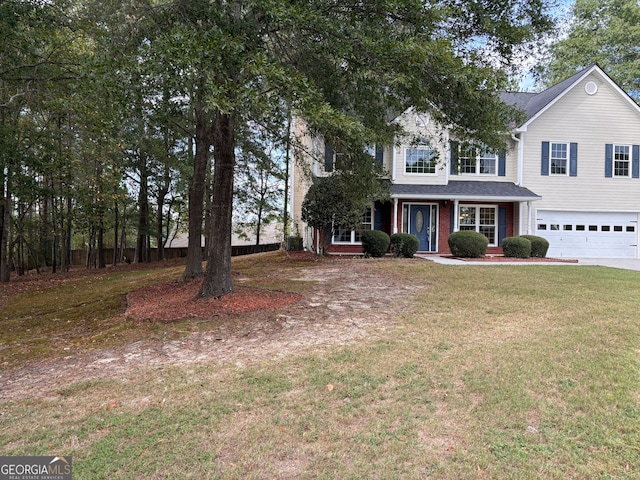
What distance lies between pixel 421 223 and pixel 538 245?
4462 mm

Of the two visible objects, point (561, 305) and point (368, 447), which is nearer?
point (368, 447)

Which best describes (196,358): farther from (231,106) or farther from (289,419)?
(231,106)

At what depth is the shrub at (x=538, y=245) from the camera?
590 inches

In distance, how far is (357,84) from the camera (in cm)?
639

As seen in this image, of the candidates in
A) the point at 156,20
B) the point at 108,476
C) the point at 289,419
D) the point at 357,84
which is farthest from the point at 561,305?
the point at 156,20

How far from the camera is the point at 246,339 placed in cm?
522

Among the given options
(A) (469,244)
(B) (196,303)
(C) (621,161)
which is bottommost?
(B) (196,303)

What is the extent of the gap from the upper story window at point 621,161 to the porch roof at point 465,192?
4036 millimetres

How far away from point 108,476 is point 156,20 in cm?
618

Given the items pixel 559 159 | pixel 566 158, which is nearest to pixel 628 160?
pixel 566 158

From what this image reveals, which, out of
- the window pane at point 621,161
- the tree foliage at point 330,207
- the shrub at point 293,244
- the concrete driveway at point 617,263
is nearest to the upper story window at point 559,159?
the window pane at point 621,161

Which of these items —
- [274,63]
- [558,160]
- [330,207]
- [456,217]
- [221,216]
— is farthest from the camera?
[558,160]

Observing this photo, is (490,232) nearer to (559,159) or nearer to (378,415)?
(559,159)

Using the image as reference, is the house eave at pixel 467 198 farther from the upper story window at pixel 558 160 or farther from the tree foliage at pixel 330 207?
the tree foliage at pixel 330 207
